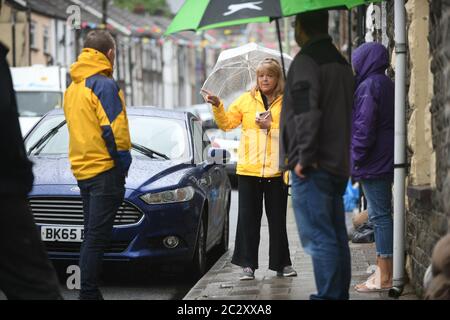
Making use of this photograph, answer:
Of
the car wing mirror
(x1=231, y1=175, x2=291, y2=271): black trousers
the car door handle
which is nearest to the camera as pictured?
(x1=231, y1=175, x2=291, y2=271): black trousers

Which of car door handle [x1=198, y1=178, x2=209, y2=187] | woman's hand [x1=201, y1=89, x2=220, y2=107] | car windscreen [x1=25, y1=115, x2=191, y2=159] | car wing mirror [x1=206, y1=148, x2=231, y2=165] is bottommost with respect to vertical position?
car door handle [x1=198, y1=178, x2=209, y2=187]

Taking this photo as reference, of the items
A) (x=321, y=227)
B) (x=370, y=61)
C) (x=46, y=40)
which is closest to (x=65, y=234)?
(x=370, y=61)

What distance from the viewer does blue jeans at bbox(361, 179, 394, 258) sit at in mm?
7832

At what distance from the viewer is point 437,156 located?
22.2ft

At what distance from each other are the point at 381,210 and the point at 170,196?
2.10 meters

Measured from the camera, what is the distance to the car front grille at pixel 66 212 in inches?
354

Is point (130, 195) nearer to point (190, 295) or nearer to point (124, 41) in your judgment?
point (190, 295)

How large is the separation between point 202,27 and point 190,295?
8.81ft

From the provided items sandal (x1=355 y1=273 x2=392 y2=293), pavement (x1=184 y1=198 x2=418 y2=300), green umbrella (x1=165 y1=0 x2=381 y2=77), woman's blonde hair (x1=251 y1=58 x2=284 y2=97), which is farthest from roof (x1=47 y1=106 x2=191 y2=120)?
green umbrella (x1=165 y1=0 x2=381 y2=77)

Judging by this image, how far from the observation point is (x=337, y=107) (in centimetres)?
619

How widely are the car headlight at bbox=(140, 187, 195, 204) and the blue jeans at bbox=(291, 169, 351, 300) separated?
2944 millimetres

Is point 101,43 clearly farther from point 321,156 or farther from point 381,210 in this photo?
point 381,210

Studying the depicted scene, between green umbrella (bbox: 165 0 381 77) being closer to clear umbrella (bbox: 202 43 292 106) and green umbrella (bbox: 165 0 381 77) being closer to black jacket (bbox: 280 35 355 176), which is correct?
black jacket (bbox: 280 35 355 176)
